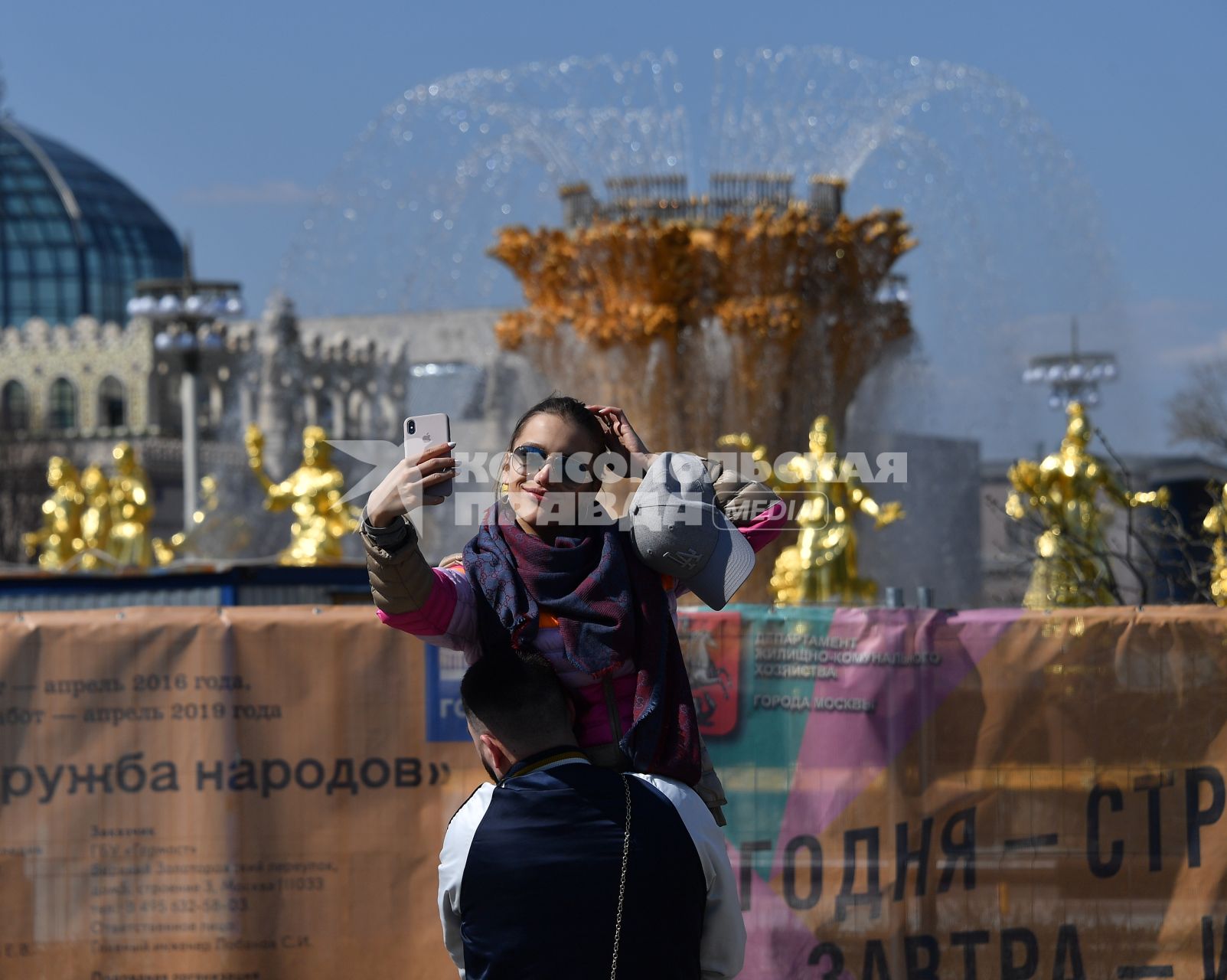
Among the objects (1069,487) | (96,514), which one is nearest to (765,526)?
(1069,487)

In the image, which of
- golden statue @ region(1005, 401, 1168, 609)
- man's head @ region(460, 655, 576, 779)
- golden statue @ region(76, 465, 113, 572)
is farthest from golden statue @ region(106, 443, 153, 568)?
man's head @ region(460, 655, 576, 779)

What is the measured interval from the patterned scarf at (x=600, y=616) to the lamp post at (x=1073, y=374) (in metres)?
24.2

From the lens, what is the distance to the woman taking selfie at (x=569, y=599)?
3.40 meters

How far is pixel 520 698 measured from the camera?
3.40 meters

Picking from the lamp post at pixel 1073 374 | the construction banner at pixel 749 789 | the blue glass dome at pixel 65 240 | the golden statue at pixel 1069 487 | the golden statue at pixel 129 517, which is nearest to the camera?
the construction banner at pixel 749 789

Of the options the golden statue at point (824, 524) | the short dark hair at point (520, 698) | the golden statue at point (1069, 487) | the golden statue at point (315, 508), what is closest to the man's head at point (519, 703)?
the short dark hair at point (520, 698)

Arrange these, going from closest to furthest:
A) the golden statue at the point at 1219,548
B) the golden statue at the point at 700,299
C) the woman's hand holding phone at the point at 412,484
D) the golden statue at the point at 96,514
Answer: the woman's hand holding phone at the point at 412,484
the golden statue at the point at 1219,548
the golden statue at the point at 700,299
the golden statue at the point at 96,514

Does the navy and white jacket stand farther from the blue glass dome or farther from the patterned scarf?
the blue glass dome

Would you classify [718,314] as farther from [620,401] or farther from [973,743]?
[973,743]

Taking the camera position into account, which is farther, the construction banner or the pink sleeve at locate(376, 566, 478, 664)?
the construction banner

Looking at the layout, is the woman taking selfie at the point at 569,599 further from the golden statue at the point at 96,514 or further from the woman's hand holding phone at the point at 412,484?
the golden statue at the point at 96,514

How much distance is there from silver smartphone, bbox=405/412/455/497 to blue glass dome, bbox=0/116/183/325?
7606 cm

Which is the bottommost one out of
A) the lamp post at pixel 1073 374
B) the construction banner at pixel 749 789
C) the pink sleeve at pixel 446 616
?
the construction banner at pixel 749 789

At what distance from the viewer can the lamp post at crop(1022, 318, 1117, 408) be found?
2727cm
